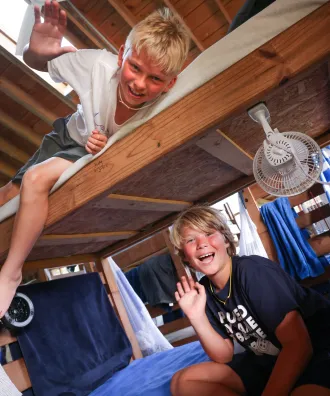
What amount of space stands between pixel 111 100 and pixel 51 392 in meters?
1.96

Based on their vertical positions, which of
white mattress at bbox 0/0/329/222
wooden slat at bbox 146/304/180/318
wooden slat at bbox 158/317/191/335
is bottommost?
wooden slat at bbox 158/317/191/335

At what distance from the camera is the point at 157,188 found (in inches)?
73.0

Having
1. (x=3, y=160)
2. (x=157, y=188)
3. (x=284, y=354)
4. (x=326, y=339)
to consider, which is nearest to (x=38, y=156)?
(x=157, y=188)

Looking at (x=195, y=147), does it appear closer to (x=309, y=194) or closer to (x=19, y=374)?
(x=19, y=374)

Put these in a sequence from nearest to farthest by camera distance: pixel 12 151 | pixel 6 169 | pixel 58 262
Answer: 1. pixel 58 262
2. pixel 12 151
3. pixel 6 169

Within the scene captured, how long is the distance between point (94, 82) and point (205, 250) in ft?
3.15

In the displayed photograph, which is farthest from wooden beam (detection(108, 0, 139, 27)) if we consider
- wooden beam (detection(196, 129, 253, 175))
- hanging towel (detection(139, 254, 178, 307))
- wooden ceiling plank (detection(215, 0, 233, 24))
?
hanging towel (detection(139, 254, 178, 307))

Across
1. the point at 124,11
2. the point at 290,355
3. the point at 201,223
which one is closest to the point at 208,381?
the point at 290,355

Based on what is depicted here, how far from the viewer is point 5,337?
82.5 inches

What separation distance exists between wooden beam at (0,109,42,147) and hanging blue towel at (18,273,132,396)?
2459 mm

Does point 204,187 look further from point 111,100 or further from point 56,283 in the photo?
point 56,283

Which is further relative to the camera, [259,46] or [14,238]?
[14,238]

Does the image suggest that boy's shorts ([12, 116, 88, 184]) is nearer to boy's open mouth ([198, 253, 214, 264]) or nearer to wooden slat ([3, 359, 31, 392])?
boy's open mouth ([198, 253, 214, 264])

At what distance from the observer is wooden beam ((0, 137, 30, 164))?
4484mm
